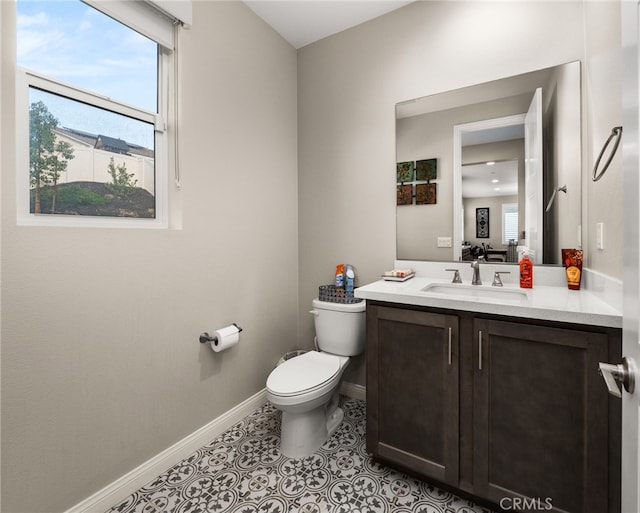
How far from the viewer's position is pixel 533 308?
122 centimetres

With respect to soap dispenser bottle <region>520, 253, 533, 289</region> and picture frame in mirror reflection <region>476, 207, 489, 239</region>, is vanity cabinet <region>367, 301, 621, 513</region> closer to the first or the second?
soap dispenser bottle <region>520, 253, 533, 289</region>

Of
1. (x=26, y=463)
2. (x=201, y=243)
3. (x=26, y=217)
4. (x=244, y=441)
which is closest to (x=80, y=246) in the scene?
(x=26, y=217)

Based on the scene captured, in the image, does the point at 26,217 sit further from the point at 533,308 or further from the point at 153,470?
the point at 533,308

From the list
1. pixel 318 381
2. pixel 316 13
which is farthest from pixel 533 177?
pixel 316 13

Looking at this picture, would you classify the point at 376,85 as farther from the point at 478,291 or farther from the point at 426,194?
the point at 478,291

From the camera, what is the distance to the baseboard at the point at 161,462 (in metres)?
1.40

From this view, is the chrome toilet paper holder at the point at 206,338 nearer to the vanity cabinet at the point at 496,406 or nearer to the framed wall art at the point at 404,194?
the vanity cabinet at the point at 496,406

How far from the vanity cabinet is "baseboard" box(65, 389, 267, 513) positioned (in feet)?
3.00

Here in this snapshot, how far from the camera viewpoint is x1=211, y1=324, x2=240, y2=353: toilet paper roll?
6.07 ft

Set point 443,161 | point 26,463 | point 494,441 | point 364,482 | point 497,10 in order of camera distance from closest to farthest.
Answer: point 26,463 < point 494,441 < point 364,482 < point 497,10 < point 443,161

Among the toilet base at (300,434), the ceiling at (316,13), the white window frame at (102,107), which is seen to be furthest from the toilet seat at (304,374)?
the ceiling at (316,13)

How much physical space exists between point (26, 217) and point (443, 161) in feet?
6.92

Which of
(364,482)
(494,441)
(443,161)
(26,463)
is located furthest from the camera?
(443,161)

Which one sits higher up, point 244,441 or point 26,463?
point 26,463
